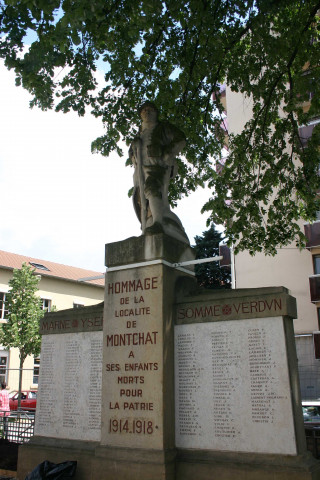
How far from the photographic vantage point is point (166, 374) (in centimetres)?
607

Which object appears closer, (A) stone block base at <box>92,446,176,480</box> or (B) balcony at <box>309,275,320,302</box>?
(A) stone block base at <box>92,446,176,480</box>

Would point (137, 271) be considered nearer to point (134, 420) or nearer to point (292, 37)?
point (134, 420)

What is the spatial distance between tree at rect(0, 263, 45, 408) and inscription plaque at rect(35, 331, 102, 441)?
20398 mm

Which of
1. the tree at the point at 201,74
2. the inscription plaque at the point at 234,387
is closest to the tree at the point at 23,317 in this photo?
the tree at the point at 201,74

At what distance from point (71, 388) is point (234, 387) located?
9.05 feet

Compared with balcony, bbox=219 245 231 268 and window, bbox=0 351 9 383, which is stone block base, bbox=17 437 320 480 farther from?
window, bbox=0 351 9 383

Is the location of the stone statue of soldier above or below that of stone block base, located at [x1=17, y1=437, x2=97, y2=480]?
above

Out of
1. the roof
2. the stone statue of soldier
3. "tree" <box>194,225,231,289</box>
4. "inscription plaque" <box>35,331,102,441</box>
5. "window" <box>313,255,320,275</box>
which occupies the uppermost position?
the roof

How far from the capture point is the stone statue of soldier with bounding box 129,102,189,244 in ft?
23.3

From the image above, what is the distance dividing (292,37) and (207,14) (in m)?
2.05

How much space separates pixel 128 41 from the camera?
30.6 ft

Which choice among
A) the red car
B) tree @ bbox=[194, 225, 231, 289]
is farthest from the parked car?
tree @ bbox=[194, 225, 231, 289]

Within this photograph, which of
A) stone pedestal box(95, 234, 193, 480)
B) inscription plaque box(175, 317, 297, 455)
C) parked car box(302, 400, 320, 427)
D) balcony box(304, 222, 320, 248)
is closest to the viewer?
inscription plaque box(175, 317, 297, 455)

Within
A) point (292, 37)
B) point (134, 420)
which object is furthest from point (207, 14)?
point (134, 420)
